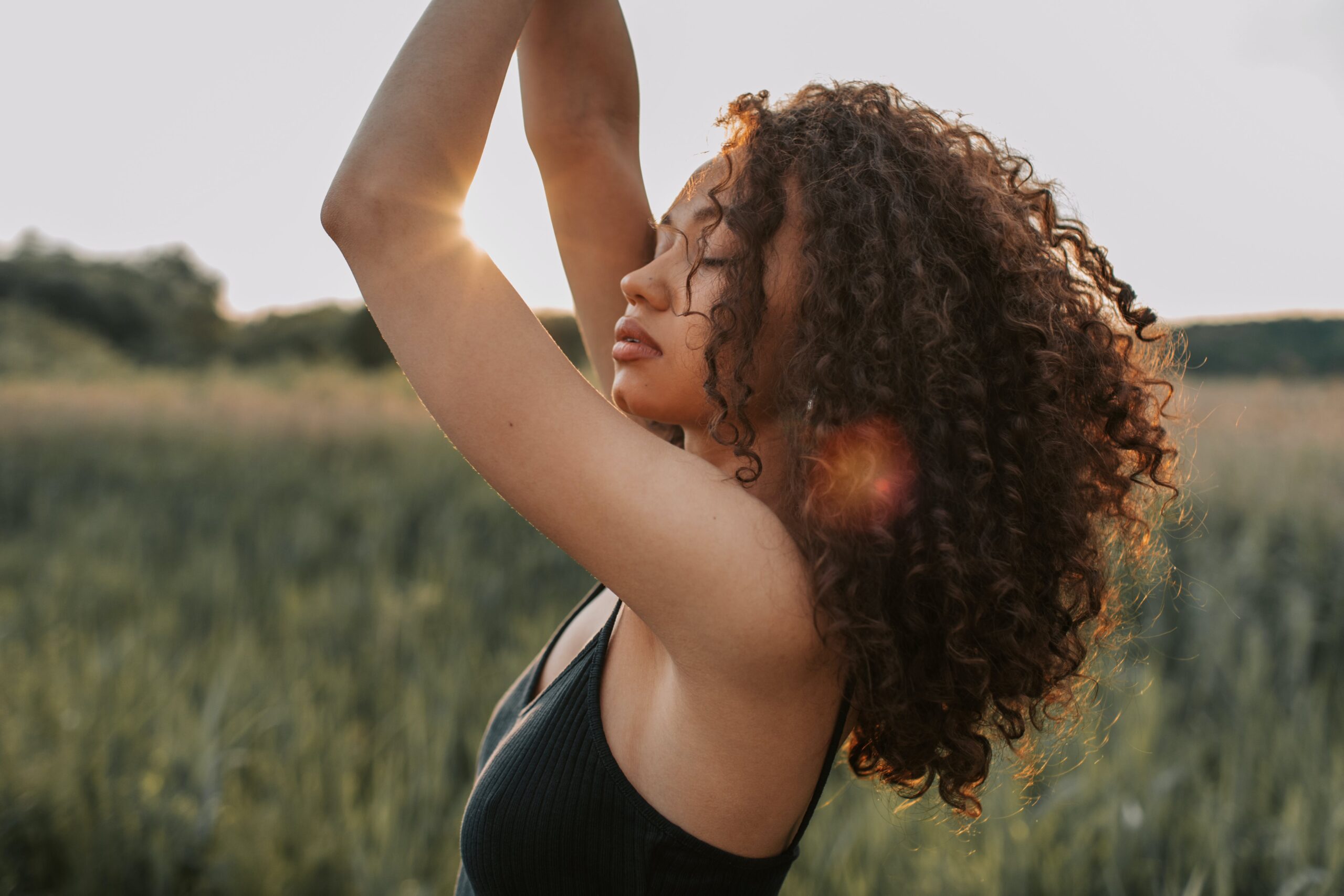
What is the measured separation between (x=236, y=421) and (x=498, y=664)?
19.1 ft

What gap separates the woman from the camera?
77cm

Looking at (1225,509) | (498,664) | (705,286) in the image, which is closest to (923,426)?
(705,286)

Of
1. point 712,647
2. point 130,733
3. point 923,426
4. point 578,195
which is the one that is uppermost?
point 578,195

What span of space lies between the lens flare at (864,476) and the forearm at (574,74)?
1.95 feet

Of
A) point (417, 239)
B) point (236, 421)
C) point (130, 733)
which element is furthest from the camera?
point (236, 421)

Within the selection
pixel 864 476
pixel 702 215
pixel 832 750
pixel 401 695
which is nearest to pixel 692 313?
pixel 702 215

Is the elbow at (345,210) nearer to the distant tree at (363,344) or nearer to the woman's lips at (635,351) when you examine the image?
the woman's lips at (635,351)

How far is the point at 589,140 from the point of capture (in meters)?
1.19

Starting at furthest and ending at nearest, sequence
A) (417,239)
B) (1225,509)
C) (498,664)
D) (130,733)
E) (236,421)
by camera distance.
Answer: (236,421)
(1225,509)
(498,664)
(130,733)
(417,239)

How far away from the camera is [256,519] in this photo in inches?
227

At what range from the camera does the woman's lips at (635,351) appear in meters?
0.96

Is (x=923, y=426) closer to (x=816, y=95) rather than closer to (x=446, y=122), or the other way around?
(x=816, y=95)

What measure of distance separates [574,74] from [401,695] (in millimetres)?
2915

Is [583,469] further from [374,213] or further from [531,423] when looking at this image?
[374,213]
